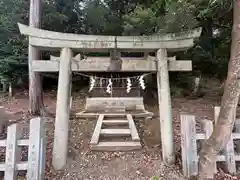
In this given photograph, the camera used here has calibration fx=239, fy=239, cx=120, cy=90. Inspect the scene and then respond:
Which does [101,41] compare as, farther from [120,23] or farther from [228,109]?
[120,23]

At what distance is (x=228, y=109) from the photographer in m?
3.45

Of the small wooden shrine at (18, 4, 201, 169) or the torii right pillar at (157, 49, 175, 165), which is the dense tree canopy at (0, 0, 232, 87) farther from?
the torii right pillar at (157, 49, 175, 165)

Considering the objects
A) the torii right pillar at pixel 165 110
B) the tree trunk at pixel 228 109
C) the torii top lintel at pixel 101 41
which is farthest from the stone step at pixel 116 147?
the torii top lintel at pixel 101 41

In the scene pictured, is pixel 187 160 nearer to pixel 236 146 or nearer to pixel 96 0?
pixel 236 146

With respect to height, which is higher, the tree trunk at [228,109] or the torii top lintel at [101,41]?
the torii top lintel at [101,41]

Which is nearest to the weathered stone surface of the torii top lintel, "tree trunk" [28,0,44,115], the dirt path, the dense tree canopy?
"tree trunk" [28,0,44,115]

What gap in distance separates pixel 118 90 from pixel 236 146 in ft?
16.2

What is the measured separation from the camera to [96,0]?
11781mm

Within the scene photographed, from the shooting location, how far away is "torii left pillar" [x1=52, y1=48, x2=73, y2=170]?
4.34 metres

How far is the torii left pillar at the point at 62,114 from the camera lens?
4336mm

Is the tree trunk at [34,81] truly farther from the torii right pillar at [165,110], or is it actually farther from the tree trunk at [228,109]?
the tree trunk at [228,109]

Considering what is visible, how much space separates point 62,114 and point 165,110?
6.47ft

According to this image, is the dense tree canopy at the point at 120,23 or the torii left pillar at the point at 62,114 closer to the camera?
the torii left pillar at the point at 62,114

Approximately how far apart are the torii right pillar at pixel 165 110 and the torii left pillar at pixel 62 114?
5.86 feet
